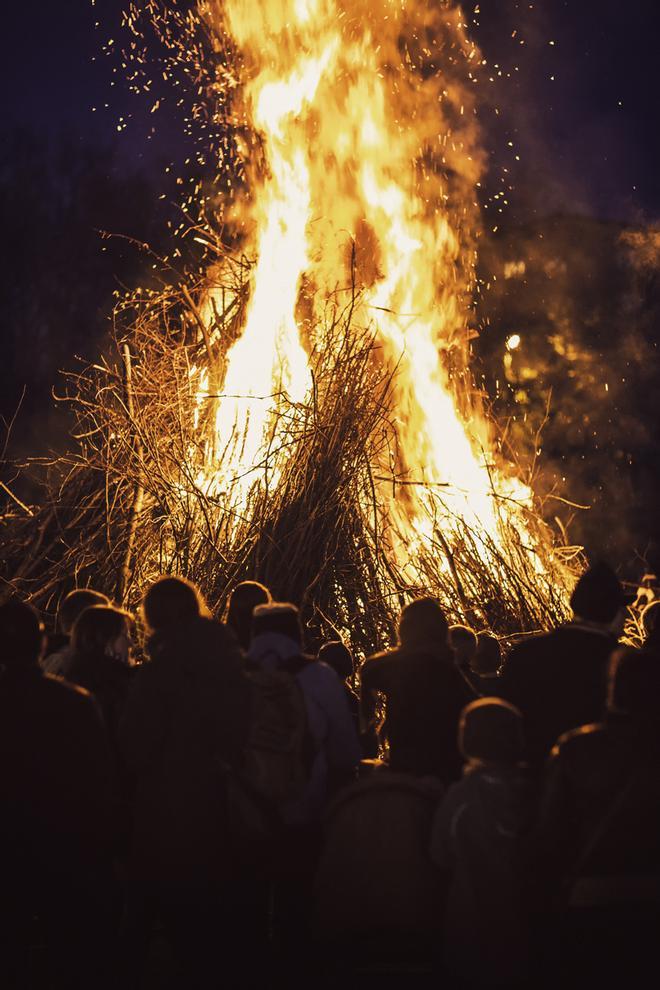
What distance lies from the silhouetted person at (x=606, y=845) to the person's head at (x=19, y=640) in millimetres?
1663

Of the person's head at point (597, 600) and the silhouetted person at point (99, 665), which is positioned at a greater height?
the person's head at point (597, 600)

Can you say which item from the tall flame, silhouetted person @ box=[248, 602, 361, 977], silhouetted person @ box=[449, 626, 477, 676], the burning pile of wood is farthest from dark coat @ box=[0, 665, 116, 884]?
the tall flame

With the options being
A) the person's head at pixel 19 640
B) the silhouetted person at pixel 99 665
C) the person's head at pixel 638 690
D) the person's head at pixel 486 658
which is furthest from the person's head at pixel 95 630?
the person's head at pixel 486 658

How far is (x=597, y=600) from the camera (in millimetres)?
4410

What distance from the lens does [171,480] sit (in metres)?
8.45

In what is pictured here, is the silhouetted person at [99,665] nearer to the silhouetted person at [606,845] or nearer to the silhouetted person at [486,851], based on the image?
the silhouetted person at [486,851]

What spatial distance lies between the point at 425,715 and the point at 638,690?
3.60 feet

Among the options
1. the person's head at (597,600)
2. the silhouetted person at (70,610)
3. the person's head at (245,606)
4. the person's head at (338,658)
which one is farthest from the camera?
the person's head at (338,658)

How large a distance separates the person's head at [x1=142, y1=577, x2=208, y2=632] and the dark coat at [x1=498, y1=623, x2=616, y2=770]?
122 centimetres

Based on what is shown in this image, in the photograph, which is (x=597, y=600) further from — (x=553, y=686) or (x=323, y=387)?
(x=323, y=387)

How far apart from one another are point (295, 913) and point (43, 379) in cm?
1682

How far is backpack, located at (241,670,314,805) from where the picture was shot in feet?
13.2

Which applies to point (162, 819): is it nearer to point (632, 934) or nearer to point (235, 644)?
point (235, 644)

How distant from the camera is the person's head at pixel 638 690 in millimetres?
3256
